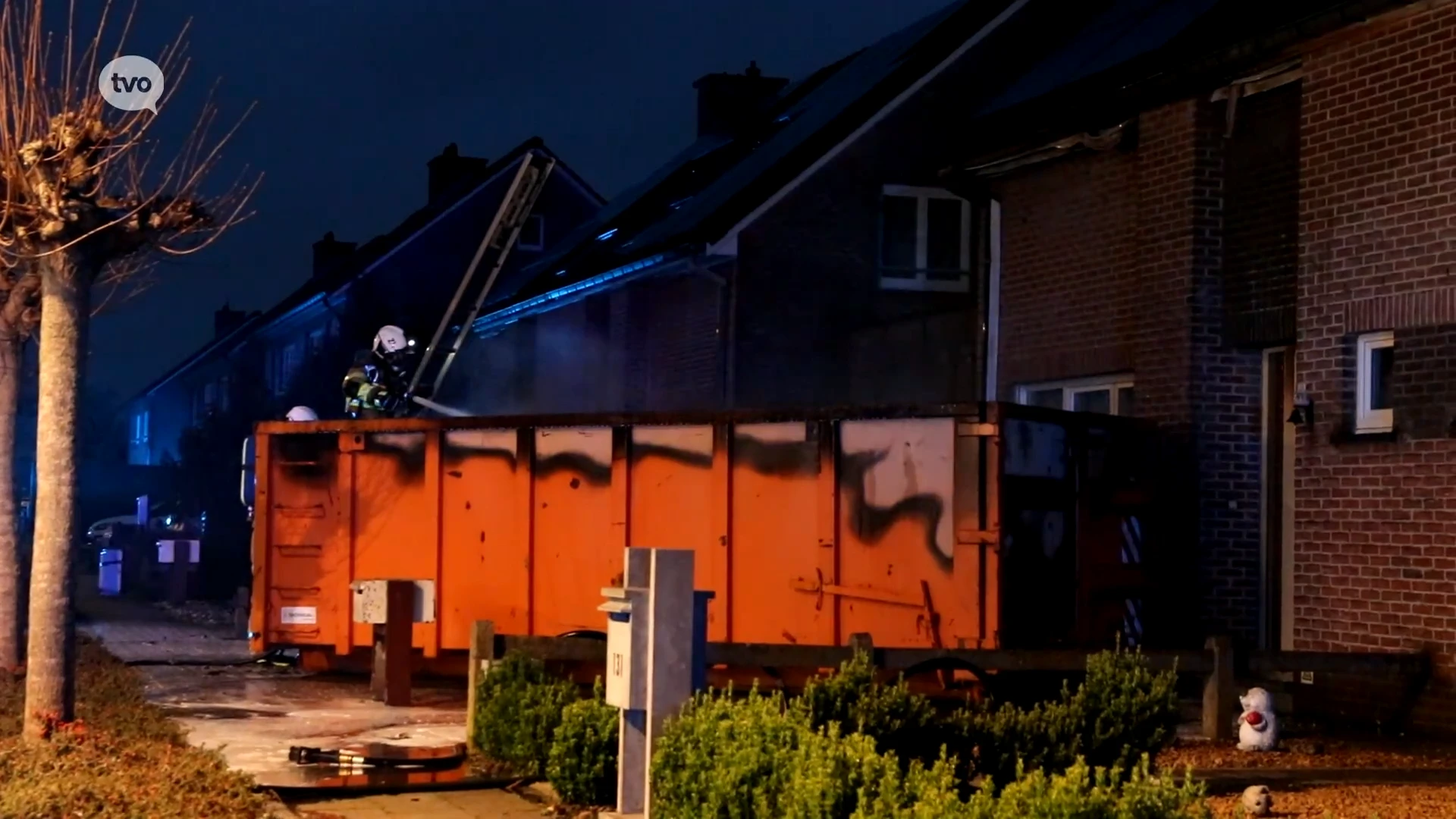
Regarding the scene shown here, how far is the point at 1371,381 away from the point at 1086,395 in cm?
401

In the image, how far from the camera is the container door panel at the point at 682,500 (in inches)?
521

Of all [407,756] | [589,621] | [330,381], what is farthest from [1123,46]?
[330,381]

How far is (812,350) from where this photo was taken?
72.9 ft

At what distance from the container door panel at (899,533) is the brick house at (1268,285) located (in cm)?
267

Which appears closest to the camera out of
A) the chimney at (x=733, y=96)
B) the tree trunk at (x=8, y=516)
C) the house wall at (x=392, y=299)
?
the tree trunk at (x=8, y=516)

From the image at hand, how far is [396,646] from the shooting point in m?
14.0

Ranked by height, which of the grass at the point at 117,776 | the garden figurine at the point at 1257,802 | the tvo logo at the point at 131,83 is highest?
the tvo logo at the point at 131,83

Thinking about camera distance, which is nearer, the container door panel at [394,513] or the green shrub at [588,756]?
the green shrub at [588,756]

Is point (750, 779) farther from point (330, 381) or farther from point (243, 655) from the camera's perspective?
point (330, 381)

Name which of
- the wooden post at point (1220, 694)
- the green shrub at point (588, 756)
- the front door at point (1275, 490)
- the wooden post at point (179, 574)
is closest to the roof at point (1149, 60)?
the front door at point (1275, 490)

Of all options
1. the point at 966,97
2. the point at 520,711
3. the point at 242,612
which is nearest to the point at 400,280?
the point at 242,612

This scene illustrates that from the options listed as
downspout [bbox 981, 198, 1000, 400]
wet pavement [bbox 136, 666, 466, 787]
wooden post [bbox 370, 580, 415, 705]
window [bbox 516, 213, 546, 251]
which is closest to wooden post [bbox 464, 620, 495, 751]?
wet pavement [bbox 136, 666, 466, 787]

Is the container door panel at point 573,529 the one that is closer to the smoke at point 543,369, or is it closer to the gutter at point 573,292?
the gutter at point 573,292

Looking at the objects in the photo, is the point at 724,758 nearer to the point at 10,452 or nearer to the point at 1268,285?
the point at 1268,285
